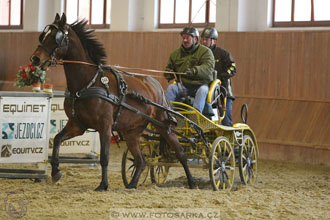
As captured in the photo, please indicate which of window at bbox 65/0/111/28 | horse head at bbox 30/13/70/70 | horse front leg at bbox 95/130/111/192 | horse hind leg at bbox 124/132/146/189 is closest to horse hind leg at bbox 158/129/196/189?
horse hind leg at bbox 124/132/146/189

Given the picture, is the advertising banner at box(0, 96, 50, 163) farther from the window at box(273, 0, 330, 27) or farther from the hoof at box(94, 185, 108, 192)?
the window at box(273, 0, 330, 27)

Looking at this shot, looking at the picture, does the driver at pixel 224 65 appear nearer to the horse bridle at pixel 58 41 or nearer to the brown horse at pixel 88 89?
the brown horse at pixel 88 89

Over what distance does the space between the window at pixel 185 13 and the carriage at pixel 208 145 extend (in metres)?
5.10

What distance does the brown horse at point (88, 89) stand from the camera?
6.08 meters

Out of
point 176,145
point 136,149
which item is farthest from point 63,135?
point 176,145

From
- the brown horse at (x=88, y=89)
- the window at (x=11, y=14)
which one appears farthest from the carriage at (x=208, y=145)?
the window at (x=11, y=14)

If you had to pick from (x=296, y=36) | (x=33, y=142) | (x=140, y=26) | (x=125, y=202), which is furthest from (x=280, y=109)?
(x=125, y=202)

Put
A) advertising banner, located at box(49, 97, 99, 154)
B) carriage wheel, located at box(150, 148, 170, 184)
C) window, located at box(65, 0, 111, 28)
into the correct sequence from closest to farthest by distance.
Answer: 1. carriage wheel, located at box(150, 148, 170, 184)
2. advertising banner, located at box(49, 97, 99, 154)
3. window, located at box(65, 0, 111, 28)

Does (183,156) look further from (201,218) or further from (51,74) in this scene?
(51,74)

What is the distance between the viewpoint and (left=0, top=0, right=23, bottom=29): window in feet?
51.4

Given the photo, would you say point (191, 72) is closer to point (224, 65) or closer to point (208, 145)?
point (208, 145)

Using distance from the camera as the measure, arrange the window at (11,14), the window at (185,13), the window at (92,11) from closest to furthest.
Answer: the window at (185,13) < the window at (92,11) < the window at (11,14)

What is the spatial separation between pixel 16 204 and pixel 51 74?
958 centimetres

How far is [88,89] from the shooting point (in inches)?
240
